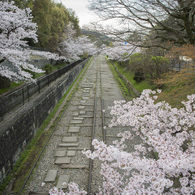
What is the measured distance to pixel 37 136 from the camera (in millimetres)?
9133

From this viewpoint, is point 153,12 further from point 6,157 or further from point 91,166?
point 6,157

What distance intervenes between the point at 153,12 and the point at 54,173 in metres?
8.20

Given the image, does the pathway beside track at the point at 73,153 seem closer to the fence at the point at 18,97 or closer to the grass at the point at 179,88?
the grass at the point at 179,88

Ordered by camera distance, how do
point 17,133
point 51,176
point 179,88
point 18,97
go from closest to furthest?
1. point 51,176
2. point 17,133
3. point 179,88
4. point 18,97

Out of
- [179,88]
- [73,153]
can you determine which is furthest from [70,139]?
[179,88]

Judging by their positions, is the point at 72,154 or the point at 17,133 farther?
the point at 72,154

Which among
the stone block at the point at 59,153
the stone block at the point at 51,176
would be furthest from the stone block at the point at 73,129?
the stone block at the point at 51,176

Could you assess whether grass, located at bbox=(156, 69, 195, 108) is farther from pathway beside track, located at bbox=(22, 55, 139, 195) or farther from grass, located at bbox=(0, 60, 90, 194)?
grass, located at bbox=(0, 60, 90, 194)

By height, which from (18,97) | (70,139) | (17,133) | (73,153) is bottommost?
(73,153)

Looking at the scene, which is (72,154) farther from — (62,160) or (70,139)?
(70,139)

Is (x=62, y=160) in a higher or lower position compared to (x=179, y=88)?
lower

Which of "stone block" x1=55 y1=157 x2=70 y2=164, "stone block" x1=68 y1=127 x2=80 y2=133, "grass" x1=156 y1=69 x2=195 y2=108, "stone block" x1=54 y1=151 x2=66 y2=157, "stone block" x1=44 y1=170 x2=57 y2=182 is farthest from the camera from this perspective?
"stone block" x1=68 y1=127 x2=80 y2=133


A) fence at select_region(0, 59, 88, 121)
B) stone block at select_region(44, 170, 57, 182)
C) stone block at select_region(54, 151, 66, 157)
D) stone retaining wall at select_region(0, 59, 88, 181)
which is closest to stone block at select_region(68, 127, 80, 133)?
stone retaining wall at select_region(0, 59, 88, 181)

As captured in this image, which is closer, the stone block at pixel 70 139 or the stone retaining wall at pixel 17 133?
the stone retaining wall at pixel 17 133
